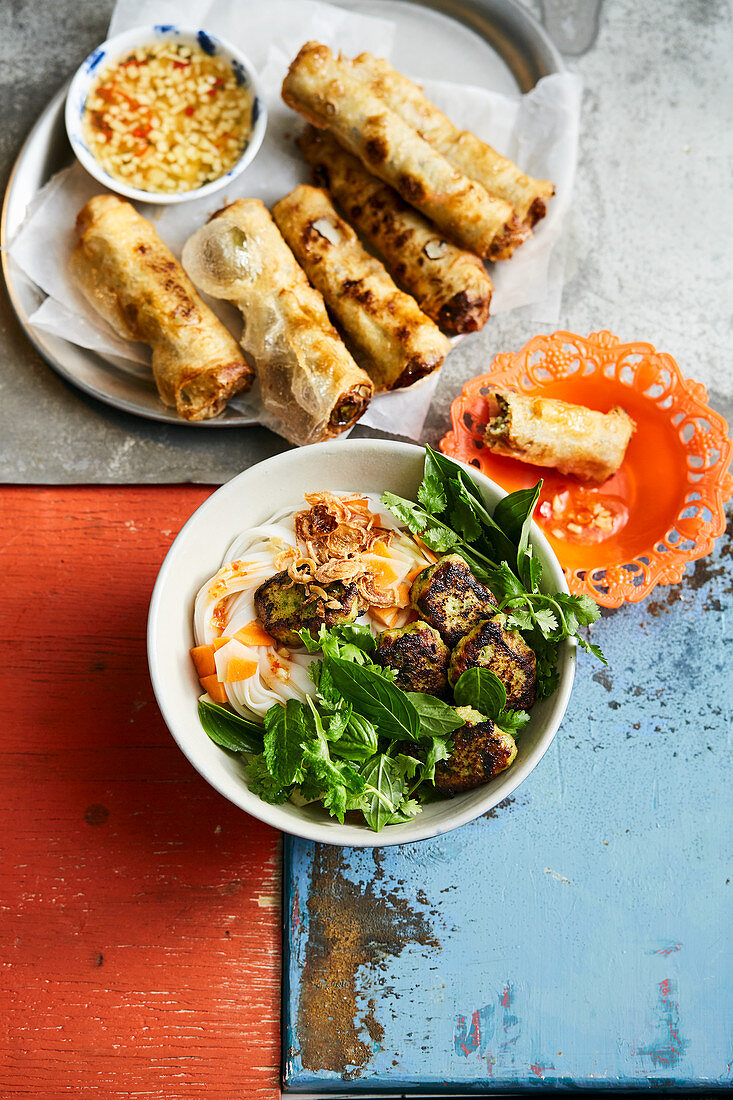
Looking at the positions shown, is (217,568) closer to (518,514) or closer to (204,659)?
(204,659)

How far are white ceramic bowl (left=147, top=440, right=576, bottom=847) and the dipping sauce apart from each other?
0.98 m

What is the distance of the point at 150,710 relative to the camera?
2139 mm

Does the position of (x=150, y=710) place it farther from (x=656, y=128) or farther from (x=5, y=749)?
(x=656, y=128)

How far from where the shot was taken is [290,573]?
1.69m

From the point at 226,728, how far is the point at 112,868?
0.62 m

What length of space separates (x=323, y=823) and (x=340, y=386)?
3.29ft

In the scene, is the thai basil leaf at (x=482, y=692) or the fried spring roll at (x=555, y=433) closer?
the thai basil leaf at (x=482, y=692)

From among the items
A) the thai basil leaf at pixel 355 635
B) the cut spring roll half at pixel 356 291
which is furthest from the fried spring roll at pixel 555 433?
the thai basil leaf at pixel 355 635

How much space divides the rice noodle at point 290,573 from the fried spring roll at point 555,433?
0.40 m

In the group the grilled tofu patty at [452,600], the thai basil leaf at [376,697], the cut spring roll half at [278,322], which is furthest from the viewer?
the cut spring roll half at [278,322]

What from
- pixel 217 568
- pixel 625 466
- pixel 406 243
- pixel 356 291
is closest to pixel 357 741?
pixel 217 568

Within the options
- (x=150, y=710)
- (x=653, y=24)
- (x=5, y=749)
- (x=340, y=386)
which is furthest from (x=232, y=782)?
(x=653, y=24)

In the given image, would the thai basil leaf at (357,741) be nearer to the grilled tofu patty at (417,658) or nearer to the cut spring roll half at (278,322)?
the grilled tofu patty at (417,658)

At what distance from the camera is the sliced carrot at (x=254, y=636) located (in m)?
1.73
